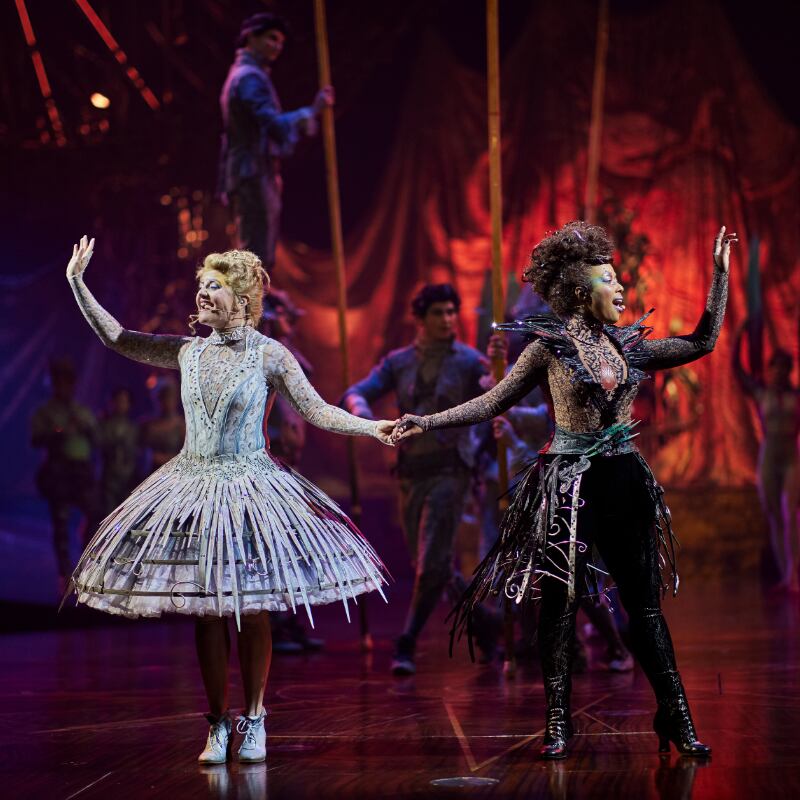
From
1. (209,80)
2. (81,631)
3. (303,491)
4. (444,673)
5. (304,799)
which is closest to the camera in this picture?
(304,799)

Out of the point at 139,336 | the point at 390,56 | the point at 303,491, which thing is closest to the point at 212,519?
the point at 303,491

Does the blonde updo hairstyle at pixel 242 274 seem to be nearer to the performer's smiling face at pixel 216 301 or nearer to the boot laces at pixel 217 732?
the performer's smiling face at pixel 216 301

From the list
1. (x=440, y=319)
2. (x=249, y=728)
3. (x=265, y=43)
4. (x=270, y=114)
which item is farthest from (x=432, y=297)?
(x=249, y=728)

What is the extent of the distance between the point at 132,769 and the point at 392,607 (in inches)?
174

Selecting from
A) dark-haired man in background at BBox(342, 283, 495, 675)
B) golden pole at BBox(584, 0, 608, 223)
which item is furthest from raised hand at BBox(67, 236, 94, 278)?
golden pole at BBox(584, 0, 608, 223)

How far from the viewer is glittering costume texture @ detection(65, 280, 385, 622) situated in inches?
130

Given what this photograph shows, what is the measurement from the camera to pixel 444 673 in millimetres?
4984

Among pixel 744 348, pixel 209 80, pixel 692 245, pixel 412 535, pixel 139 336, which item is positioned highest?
pixel 209 80

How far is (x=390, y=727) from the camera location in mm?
3844

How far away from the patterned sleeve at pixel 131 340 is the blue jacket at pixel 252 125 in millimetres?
2272

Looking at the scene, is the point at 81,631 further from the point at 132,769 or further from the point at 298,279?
the point at 132,769

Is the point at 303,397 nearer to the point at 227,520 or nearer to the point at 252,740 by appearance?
the point at 227,520

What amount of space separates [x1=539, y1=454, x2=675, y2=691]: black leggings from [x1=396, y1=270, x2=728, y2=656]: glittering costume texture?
3 centimetres

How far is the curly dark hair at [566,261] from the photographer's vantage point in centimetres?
347
